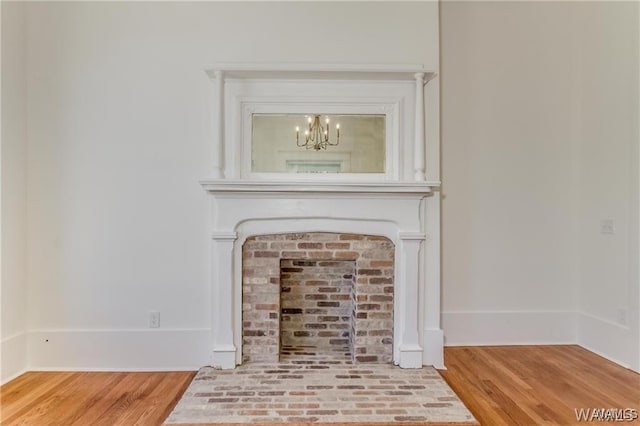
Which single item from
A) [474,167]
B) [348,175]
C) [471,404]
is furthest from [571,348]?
[348,175]

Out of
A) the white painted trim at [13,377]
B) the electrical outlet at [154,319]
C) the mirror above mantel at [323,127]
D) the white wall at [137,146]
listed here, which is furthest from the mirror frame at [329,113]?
the white painted trim at [13,377]

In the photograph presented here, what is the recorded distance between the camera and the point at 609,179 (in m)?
2.75

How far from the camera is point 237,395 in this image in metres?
2.15

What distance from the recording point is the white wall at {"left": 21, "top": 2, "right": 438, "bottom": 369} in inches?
101

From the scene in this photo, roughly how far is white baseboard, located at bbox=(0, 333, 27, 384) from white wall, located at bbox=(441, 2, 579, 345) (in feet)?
11.0

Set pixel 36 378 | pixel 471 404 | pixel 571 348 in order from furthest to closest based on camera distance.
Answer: pixel 571 348
pixel 36 378
pixel 471 404

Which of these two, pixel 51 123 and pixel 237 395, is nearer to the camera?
pixel 237 395

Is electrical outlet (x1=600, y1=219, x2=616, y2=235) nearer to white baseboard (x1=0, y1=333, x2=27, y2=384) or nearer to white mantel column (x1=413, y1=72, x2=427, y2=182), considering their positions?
white mantel column (x1=413, y1=72, x2=427, y2=182)

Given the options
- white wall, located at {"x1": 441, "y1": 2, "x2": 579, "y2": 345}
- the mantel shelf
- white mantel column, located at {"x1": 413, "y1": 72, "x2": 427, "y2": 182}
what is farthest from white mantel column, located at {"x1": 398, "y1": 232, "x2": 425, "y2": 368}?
white wall, located at {"x1": 441, "y1": 2, "x2": 579, "y2": 345}

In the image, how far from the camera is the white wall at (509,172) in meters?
3.00

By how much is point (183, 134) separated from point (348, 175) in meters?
1.30

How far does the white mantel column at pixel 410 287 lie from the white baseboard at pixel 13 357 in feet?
9.21

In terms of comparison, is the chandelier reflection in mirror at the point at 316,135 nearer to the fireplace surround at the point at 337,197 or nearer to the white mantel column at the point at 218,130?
the fireplace surround at the point at 337,197

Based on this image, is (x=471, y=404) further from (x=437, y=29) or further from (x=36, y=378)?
(x=36, y=378)
